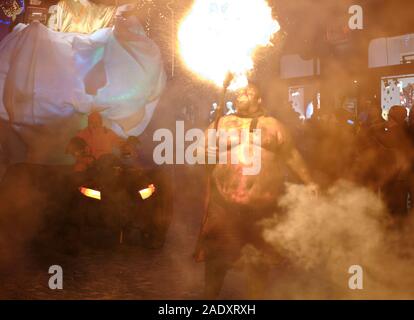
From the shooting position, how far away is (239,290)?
18.6 feet

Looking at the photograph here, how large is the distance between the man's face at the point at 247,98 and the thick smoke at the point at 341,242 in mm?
935

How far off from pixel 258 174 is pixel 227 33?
1.73 meters

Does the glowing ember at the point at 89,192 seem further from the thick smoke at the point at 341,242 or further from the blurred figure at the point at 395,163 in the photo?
the blurred figure at the point at 395,163

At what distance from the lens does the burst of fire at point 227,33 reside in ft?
18.7

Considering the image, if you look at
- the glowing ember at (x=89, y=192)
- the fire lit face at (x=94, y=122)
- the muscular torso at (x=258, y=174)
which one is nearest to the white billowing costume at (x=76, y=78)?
the fire lit face at (x=94, y=122)

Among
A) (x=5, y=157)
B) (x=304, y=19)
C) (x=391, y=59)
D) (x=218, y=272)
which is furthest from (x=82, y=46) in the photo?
(x=391, y=59)

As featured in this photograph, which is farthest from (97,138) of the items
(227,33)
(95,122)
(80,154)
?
(227,33)

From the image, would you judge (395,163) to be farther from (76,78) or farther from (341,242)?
(76,78)

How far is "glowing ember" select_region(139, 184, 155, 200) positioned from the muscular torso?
274 centimetres

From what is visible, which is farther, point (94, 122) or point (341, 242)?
point (94, 122)

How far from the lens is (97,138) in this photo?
8.20m

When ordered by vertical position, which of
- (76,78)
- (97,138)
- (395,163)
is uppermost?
(76,78)

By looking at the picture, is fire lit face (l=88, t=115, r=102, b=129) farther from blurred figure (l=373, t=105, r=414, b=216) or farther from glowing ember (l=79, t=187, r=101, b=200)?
blurred figure (l=373, t=105, r=414, b=216)

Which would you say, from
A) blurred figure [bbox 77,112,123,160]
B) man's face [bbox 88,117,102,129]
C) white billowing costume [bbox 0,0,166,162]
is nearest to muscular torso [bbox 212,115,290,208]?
blurred figure [bbox 77,112,123,160]
